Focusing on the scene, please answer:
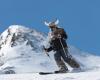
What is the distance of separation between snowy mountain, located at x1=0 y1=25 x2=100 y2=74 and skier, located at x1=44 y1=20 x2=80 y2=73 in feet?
157

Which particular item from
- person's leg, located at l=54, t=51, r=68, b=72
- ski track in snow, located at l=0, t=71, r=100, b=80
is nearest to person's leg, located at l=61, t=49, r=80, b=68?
person's leg, located at l=54, t=51, r=68, b=72

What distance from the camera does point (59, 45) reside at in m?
21.9

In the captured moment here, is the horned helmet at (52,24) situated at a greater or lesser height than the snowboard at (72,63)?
greater

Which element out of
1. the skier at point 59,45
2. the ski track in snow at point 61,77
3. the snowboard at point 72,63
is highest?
the skier at point 59,45

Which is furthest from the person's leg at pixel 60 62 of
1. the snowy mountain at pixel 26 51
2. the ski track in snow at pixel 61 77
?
the snowy mountain at pixel 26 51

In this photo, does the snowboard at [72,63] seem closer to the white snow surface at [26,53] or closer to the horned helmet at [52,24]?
the horned helmet at [52,24]

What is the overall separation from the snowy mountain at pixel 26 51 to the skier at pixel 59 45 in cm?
4785

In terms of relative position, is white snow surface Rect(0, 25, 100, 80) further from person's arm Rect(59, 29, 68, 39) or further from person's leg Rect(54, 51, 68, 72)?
person's arm Rect(59, 29, 68, 39)

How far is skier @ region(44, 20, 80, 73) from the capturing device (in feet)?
71.2

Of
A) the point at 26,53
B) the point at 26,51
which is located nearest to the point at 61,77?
the point at 26,53

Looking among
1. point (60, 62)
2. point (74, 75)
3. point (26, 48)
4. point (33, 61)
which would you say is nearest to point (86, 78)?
point (74, 75)

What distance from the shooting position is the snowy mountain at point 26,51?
7750 centimetres

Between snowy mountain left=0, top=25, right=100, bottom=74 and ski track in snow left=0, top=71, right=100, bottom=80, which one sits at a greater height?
snowy mountain left=0, top=25, right=100, bottom=74

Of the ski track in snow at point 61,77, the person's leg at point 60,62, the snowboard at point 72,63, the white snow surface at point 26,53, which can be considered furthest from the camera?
the white snow surface at point 26,53
